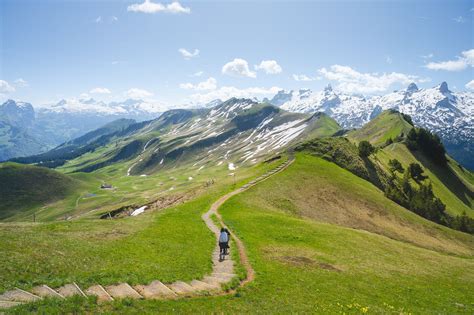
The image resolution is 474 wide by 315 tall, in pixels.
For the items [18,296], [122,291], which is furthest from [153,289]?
[18,296]

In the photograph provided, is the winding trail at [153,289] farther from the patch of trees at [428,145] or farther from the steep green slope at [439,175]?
the patch of trees at [428,145]

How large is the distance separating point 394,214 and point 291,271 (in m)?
49.7

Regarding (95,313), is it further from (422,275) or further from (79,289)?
(422,275)

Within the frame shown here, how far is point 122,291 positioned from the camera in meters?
21.6

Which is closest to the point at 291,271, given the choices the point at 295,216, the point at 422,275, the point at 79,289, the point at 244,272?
the point at 244,272

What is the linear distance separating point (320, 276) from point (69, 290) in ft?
75.3

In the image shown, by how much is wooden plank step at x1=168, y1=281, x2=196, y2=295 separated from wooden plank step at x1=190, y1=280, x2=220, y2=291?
0.61 meters

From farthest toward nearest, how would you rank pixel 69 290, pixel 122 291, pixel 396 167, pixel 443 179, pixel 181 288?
pixel 443 179 < pixel 396 167 < pixel 181 288 < pixel 122 291 < pixel 69 290

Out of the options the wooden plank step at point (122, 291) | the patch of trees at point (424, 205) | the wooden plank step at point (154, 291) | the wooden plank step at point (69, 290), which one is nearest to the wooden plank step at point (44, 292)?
the wooden plank step at point (69, 290)

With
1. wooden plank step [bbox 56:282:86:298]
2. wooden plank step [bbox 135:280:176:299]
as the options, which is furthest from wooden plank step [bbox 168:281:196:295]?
wooden plank step [bbox 56:282:86:298]

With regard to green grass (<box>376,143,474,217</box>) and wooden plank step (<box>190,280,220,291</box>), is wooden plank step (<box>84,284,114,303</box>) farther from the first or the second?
green grass (<box>376,143,474,217</box>)

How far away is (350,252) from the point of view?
41.7 metres

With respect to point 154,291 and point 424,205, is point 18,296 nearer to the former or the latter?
point 154,291

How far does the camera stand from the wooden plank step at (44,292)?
19156mm
